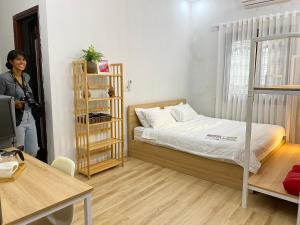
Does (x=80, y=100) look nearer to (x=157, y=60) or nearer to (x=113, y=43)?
(x=113, y=43)

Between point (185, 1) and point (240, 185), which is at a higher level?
point (185, 1)

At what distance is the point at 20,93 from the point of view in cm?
242

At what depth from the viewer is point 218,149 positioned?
8.89 ft

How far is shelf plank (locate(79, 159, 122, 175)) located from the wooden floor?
85mm

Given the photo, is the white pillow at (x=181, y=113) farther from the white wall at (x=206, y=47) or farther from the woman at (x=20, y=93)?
the woman at (x=20, y=93)

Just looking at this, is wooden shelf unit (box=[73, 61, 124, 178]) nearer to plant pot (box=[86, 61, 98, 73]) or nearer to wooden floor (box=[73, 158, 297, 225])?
plant pot (box=[86, 61, 98, 73])

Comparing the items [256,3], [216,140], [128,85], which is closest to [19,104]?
[128,85]

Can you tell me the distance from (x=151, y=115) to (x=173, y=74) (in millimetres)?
1284

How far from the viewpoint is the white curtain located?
351cm

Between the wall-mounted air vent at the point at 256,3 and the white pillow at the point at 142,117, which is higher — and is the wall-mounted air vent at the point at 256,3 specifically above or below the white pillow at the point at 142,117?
above

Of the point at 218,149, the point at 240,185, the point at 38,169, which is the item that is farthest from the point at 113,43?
the point at 240,185

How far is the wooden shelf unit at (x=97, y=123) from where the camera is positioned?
2834mm

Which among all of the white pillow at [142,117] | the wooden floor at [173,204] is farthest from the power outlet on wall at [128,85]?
the wooden floor at [173,204]

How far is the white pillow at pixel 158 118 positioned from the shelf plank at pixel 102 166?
2.51 ft
